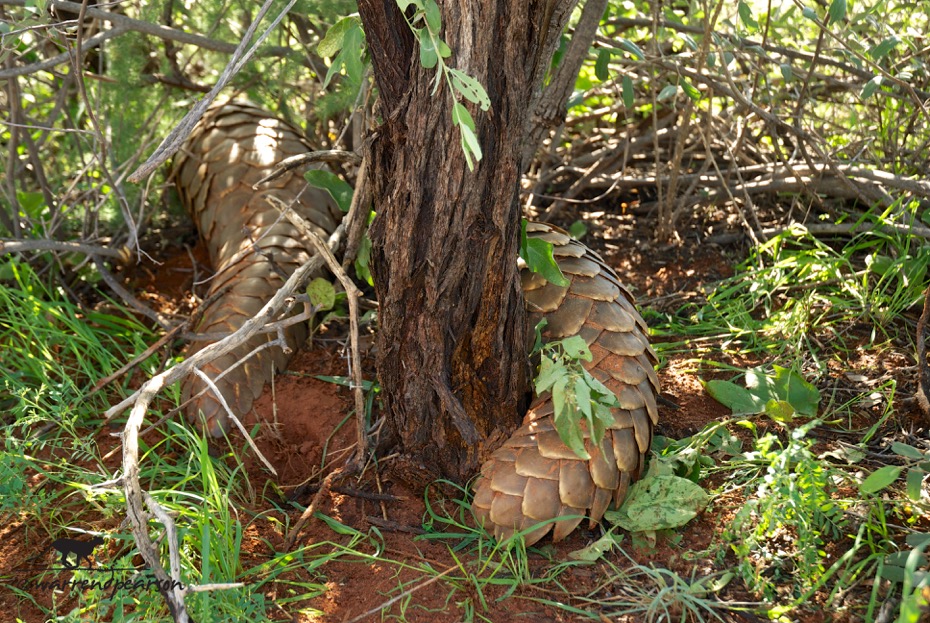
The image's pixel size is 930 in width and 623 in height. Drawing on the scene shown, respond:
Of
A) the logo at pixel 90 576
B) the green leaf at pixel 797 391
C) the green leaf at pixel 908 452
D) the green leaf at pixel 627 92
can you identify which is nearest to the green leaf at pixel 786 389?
the green leaf at pixel 797 391

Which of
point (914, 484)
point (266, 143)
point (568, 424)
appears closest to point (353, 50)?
point (568, 424)

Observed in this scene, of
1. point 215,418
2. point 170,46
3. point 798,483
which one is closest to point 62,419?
point 215,418

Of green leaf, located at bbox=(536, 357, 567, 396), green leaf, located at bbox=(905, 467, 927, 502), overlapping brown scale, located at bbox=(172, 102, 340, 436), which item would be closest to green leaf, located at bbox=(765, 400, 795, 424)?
green leaf, located at bbox=(905, 467, 927, 502)

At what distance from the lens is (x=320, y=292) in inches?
84.0

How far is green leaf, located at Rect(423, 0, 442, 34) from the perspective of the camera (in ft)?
4.64

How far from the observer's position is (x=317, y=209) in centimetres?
268

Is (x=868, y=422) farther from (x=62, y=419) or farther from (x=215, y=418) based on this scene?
(x=62, y=419)

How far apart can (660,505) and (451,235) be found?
726 millimetres

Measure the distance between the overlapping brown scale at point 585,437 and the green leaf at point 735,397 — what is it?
0.26m

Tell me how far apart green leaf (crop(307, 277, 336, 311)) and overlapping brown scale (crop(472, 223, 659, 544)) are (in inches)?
20.2

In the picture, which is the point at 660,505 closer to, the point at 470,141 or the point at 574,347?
the point at 574,347

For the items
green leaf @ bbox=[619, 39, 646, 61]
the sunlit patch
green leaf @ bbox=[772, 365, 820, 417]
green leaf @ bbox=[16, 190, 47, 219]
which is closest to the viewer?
green leaf @ bbox=[772, 365, 820, 417]

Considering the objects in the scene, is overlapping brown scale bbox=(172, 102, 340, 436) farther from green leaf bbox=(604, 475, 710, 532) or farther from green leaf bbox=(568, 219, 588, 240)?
green leaf bbox=(604, 475, 710, 532)

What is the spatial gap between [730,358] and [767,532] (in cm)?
83
